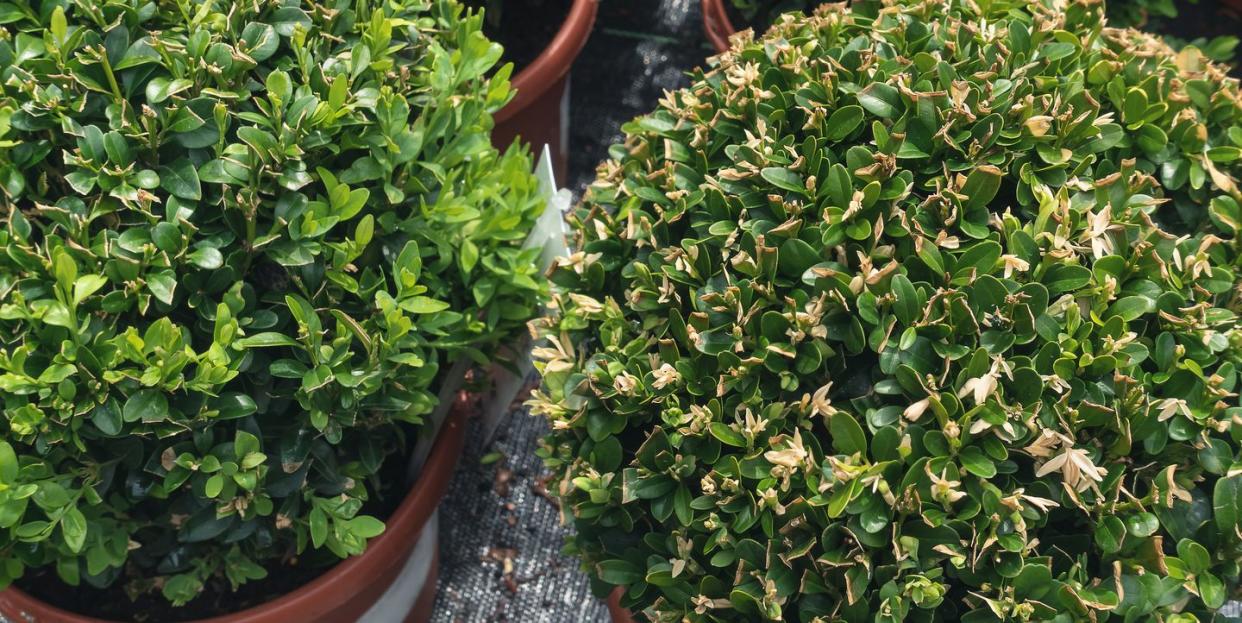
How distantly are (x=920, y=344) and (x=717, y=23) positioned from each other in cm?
153

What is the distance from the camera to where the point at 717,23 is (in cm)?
271

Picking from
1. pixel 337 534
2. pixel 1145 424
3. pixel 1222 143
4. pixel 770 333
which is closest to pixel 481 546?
pixel 337 534

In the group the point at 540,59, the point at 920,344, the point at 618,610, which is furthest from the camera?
the point at 540,59

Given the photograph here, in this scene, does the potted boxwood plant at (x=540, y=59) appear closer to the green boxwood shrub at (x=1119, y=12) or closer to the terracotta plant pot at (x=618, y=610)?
the green boxwood shrub at (x=1119, y=12)

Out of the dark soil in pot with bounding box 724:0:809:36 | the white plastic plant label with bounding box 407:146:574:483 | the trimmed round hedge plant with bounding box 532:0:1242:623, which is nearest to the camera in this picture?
the trimmed round hedge plant with bounding box 532:0:1242:623

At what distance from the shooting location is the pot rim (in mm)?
2443

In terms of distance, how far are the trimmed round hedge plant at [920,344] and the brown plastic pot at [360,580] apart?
0.42 m

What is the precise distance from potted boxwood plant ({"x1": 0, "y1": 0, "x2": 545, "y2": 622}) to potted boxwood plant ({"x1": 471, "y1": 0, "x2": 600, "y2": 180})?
0.63m

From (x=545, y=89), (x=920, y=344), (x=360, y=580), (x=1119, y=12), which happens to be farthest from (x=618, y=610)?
(x=1119, y=12)

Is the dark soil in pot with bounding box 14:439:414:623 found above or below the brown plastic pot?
below

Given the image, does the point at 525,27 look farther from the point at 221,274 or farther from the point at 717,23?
the point at 221,274

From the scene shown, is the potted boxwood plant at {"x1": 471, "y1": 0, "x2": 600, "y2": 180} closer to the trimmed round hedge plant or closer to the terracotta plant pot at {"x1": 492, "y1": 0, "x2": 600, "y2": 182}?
the terracotta plant pot at {"x1": 492, "y1": 0, "x2": 600, "y2": 182}

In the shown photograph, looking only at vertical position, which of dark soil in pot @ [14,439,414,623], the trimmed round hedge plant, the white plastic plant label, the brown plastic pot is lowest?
dark soil in pot @ [14,439,414,623]

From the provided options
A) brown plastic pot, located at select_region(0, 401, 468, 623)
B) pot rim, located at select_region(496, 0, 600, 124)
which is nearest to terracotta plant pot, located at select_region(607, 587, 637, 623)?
brown plastic pot, located at select_region(0, 401, 468, 623)
